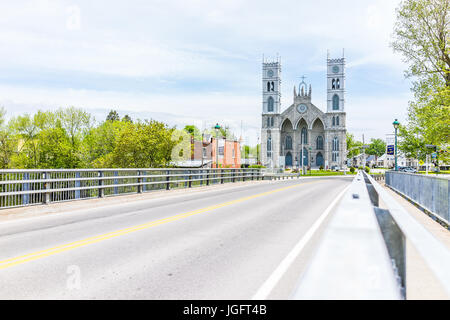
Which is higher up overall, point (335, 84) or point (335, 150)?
point (335, 84)

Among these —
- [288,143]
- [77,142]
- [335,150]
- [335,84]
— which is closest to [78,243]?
[77,142]

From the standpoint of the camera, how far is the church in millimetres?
110119

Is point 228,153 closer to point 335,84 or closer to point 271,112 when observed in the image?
point 271,112

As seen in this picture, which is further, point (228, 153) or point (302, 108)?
point (302, 108)

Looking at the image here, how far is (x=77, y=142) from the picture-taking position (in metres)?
69.3

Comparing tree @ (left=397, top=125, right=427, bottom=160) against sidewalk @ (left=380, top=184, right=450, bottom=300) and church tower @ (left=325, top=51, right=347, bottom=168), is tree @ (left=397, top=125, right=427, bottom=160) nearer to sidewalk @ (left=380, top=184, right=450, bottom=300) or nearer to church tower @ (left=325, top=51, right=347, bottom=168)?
church tower @ (left=325, top=51, right=347, bottom=168)

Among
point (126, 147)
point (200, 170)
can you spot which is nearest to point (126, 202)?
point (200, 170)

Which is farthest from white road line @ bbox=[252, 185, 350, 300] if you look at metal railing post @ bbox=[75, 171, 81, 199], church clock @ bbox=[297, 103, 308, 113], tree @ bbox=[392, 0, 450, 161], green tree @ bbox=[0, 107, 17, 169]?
church clock @ bbox=[297, 103, 308, 113]

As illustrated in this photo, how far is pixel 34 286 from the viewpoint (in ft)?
15.7

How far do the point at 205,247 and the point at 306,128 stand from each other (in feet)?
367

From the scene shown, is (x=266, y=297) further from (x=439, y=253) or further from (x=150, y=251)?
(x=150, y=251)

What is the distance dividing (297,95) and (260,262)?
4536 inches

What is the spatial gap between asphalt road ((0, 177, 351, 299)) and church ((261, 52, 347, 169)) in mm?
101257

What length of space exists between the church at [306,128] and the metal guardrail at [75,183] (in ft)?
302
